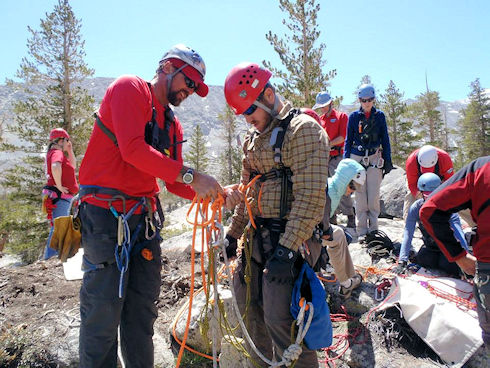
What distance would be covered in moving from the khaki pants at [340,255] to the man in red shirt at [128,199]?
2548 mm

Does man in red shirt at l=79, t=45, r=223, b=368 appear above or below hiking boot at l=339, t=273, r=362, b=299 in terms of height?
above

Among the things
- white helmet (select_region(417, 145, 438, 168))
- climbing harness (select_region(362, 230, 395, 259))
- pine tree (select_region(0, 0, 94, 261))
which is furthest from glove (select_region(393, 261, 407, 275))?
pine tree (select_region(0, 0, 94, 261))

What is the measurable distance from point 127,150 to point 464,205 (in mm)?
2818

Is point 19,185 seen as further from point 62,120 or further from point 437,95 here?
point 437,95

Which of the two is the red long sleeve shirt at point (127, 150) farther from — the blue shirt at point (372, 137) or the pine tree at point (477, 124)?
the pine tree at point (477, 124)

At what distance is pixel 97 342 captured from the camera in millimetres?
2510

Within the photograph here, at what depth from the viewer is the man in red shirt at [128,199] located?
2488 mm

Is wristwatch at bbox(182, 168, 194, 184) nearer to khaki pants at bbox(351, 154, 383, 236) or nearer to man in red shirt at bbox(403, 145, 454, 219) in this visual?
man in red shirt at bbox(403, 145, 454, 219)

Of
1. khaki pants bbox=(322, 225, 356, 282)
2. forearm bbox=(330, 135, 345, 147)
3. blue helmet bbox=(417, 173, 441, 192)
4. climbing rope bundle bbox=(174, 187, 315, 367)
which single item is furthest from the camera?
forearm bbox=(330, 135, 345, 147)

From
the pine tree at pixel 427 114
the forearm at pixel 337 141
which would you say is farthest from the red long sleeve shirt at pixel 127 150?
the pine tree at pixel 427 114

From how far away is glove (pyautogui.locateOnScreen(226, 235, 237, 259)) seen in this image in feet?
10.5

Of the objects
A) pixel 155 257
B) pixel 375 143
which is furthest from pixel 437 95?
pixel 155 257

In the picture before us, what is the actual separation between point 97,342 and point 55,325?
8.06 ft

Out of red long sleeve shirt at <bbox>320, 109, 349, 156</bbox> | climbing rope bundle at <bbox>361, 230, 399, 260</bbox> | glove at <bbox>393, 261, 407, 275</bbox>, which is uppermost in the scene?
red long sleeve shirt at <bbox>320, 109, 349, 156</bbox>
